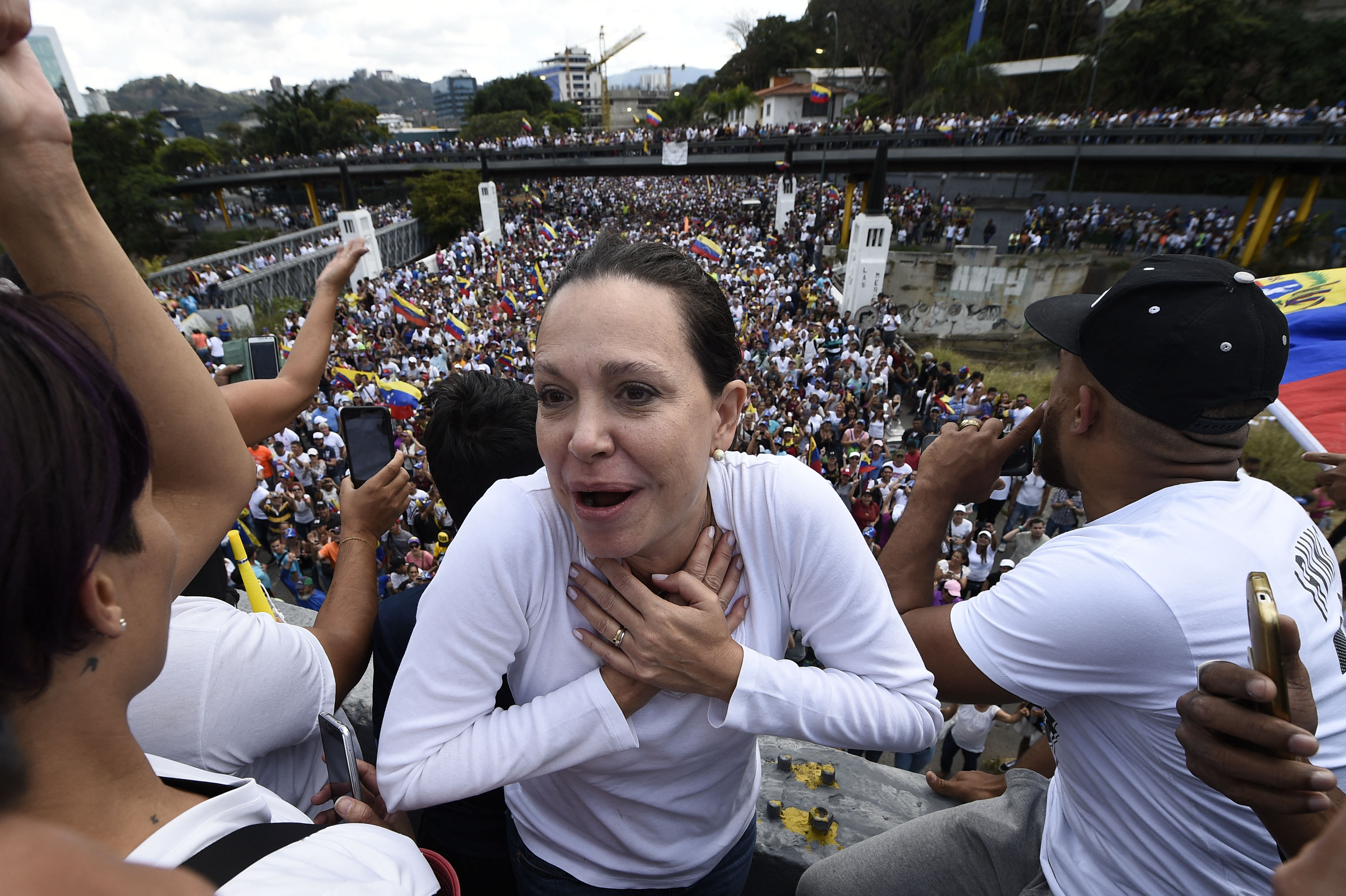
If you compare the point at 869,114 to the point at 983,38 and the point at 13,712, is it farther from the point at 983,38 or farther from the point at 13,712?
the point at 13,712

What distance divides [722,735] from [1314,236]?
29.8 meters

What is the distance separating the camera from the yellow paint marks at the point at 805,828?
1.84m

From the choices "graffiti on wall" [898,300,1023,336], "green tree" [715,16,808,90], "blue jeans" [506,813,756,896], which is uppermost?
"green tree" [715,16,808,90]

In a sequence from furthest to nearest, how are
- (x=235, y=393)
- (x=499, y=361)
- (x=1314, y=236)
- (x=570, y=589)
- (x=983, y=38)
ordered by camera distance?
(x=983, y=38) → (x=1314, y=236) → (x=499, y=361) → (x=235, y=393) → (x=570, y=589)

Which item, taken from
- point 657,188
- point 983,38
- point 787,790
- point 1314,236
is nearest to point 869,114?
point 983,38

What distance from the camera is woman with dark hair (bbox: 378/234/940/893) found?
1142 mm

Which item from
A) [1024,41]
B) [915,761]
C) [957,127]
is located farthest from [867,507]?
[1024,41]

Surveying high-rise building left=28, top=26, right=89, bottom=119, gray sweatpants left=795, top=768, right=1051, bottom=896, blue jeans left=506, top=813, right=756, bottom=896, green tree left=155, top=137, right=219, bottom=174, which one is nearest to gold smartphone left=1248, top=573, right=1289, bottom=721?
gray sweatpants left=795, top=768, right=1051, bottom=896

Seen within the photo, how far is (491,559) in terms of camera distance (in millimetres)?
1154

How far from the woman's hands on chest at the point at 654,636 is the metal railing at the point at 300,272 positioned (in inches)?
765

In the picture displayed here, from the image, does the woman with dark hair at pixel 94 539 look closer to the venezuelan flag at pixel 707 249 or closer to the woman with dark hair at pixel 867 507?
the woman with dark hair at pixel 867 507

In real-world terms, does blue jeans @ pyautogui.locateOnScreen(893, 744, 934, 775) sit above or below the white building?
below

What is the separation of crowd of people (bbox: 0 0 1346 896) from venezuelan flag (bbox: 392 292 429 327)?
15059 mm

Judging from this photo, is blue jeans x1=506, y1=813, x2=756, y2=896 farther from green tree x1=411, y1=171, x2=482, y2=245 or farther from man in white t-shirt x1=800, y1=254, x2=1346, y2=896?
green tree x1=411, y1=171, x2=482, y2=245
